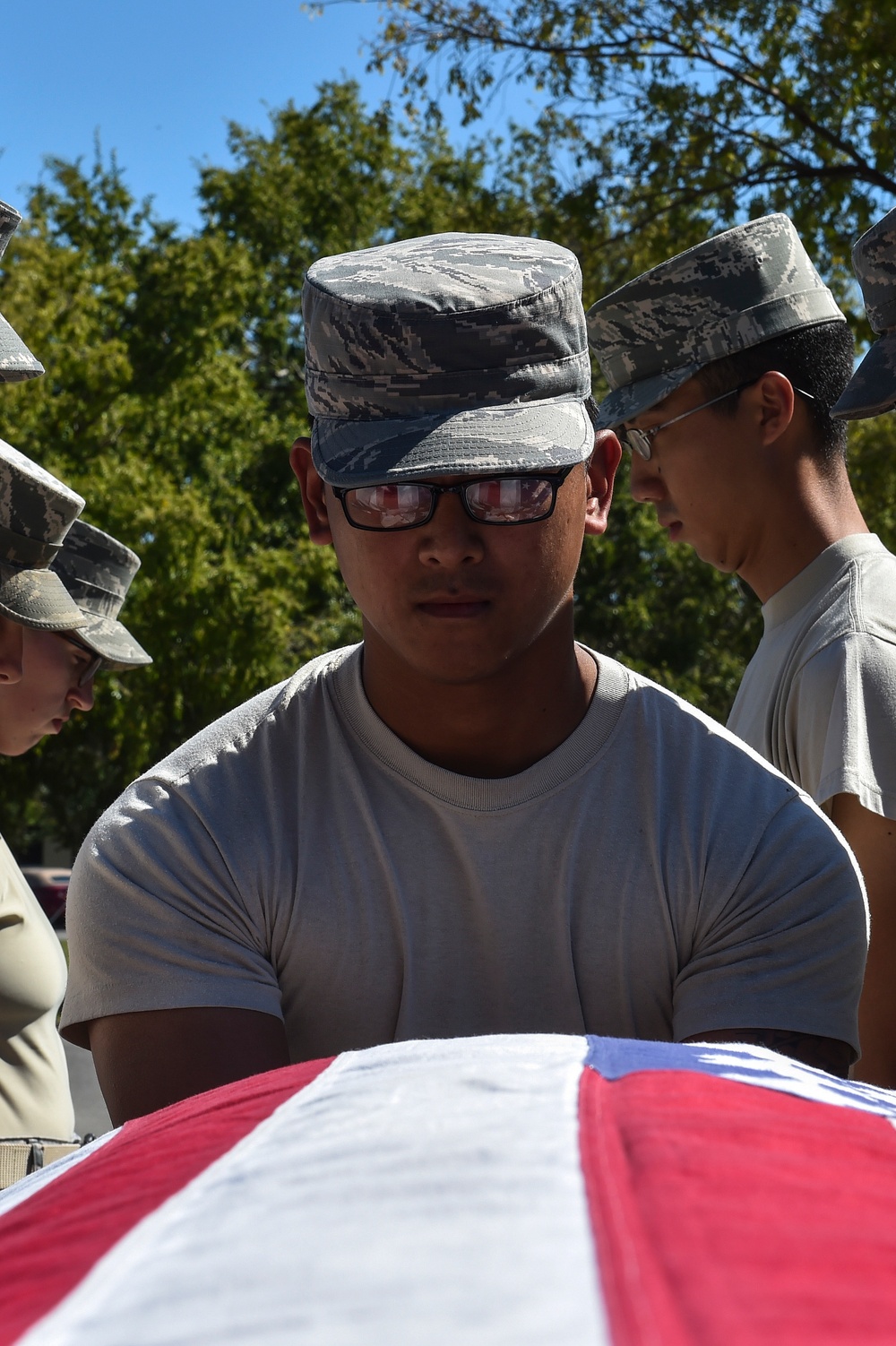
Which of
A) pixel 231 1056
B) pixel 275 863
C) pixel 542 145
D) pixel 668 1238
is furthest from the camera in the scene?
pixel 542 145

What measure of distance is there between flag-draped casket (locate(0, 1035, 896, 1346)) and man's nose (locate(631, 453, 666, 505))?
8.00 feet

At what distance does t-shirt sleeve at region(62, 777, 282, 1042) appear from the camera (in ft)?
6.48

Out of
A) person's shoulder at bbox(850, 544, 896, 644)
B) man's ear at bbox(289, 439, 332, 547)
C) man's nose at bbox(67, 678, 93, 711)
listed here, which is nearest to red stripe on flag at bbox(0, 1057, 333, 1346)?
man's ear at bbox(289, 439, 332, 547)

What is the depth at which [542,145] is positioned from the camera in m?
12.7

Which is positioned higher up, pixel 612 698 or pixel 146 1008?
pixel 612 698

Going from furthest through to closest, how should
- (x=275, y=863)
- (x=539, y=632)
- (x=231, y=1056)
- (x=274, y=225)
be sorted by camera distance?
(x=274, y=225), (x=539, y=632), (x=275, y=863), (x=231, y=1056)

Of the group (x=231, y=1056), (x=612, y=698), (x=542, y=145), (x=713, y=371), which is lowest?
(x=231, y=1056)

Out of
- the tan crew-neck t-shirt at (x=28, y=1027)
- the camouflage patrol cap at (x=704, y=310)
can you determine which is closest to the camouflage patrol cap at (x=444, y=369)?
the camouflage patrol cap at (x=704, y=310)

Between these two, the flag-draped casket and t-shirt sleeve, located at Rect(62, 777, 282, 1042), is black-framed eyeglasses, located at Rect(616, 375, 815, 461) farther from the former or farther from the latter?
the flag-draped casket

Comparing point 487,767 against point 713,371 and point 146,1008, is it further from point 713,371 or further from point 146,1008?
point 713,371

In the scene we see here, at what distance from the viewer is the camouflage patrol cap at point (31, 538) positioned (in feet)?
13.1

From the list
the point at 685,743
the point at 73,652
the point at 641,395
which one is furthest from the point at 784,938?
the point at 73,652

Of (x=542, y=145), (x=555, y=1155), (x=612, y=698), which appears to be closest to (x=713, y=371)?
(x=612, y=698)

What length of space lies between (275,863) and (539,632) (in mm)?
525
